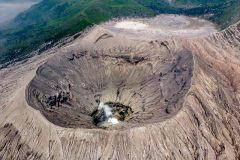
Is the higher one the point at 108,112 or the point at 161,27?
the point at 161,27

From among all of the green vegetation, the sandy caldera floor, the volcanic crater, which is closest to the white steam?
the volcanic crater

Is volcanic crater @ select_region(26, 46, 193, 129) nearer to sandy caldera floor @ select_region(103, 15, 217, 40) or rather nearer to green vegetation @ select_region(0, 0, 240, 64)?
sandy caldera floor @ select_region(103, 15, 217, 40)

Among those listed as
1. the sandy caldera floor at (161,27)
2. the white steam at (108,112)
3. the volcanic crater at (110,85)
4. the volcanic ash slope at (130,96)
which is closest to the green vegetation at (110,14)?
the sandy caldera floor at (161,27)

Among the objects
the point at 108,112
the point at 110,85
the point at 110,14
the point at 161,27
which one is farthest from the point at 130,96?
the point at 110,14

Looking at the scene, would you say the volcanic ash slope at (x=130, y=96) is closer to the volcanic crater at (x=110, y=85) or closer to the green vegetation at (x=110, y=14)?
the volcanic crater at (x=110, y=85)

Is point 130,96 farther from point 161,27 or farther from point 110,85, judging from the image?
point 161,27

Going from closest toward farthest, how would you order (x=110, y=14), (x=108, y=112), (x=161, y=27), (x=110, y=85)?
(x=108, y=112), (x=110, y=85), (x=161, y=27), (x=110, y=14)
